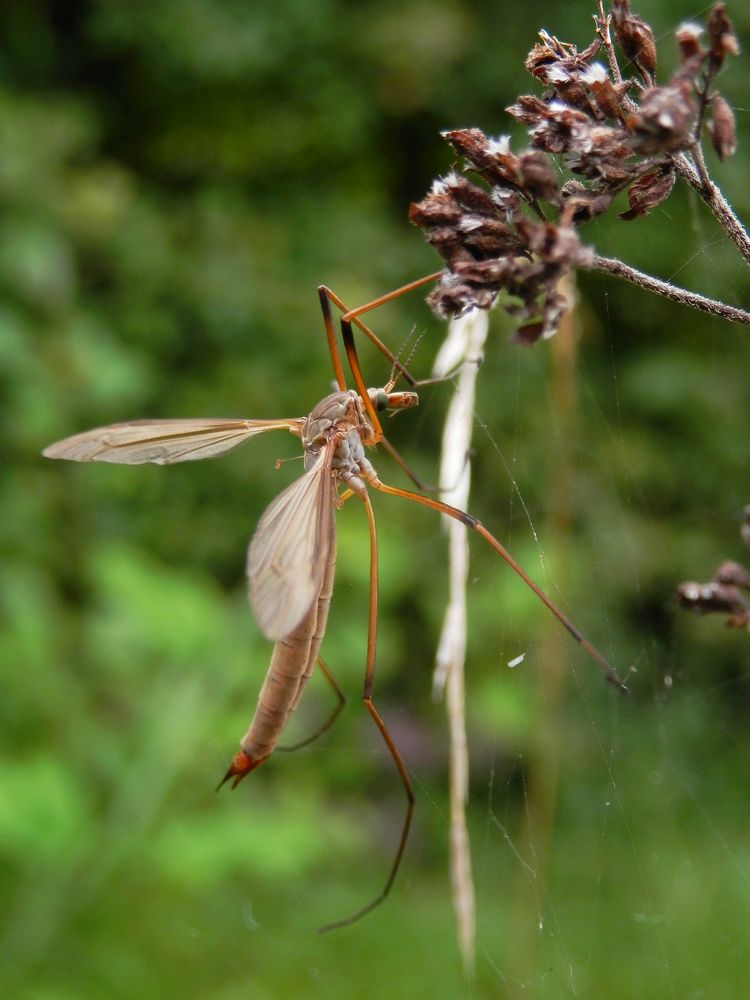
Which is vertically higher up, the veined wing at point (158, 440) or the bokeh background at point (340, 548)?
the veined wing at point (158, 440)

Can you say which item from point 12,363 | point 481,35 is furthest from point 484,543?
point 481,35

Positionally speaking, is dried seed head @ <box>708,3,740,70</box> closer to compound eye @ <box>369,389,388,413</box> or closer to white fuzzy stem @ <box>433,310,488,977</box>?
white fuzzy stem @ <box>433,310,488,977</box>

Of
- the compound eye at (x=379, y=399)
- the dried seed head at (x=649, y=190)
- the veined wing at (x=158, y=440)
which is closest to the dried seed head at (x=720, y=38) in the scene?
the dried seed head at (x=649, y=190)

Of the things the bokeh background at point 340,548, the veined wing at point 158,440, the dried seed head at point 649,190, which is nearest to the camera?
the dried seed head at point 649,190

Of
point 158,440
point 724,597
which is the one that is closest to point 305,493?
point 158,440

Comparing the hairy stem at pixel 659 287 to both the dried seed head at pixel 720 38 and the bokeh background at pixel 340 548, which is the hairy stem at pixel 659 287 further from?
the bokeh background at pixel 340 548

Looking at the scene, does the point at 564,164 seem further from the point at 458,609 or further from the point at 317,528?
the point at 458,609

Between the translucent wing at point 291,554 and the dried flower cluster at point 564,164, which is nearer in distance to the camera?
the dried flower cluster at point 564,164

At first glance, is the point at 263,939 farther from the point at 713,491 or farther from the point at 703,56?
the point at 703,56

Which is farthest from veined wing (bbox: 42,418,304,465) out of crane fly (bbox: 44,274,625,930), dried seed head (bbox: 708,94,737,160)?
dried seed head (bbox: 708,94,737,160)
